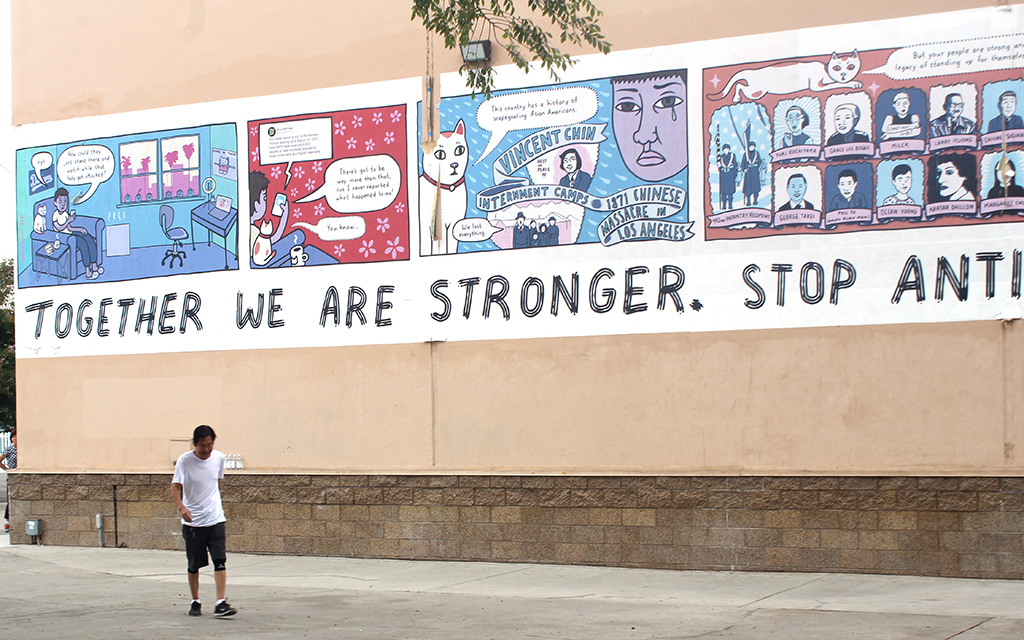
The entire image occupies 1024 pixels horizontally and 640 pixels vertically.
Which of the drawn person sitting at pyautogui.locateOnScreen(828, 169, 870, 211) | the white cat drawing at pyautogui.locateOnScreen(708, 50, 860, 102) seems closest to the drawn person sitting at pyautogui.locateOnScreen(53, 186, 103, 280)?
the white cat drawing at pyautogui.locateOnScreen(708, 50, 860, 102)

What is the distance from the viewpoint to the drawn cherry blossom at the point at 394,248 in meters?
12.8

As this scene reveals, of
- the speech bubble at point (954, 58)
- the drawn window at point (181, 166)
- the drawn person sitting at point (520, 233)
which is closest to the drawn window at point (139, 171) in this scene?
the drawn window at point (181, 166)

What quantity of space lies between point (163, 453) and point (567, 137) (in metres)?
6.25

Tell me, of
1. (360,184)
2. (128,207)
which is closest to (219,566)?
(360,184)

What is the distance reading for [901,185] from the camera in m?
11.0

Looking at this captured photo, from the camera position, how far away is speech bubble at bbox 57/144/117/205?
14.2 m

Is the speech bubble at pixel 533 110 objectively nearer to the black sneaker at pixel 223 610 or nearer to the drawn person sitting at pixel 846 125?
the drawn person sitting at pixel 846 125

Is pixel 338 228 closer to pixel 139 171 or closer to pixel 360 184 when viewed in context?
pixel 360 184

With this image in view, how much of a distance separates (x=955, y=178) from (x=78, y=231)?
1042 cm

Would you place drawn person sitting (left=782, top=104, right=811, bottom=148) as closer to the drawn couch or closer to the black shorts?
the black shorts

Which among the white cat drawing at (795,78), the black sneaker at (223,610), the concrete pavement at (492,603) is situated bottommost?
the concrete pavement at (492,603)

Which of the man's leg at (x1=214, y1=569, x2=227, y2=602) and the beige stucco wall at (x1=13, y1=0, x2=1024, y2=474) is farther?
the beige stucco wall at (x1=13, y1=0, x2=1024, y2=474)

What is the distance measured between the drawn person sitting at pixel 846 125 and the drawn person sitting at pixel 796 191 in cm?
45

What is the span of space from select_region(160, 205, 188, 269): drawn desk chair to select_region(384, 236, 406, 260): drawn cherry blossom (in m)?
2.76
